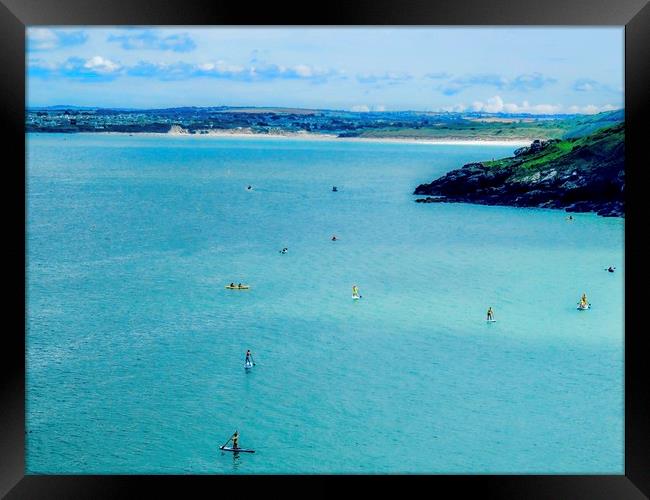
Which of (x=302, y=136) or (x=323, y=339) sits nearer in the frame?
(x=323, y=339)

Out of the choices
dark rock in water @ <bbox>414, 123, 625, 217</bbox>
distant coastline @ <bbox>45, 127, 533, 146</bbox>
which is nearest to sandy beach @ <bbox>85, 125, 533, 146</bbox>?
distant coastline @ <bbox>45, 127, 533, 146</bbox>

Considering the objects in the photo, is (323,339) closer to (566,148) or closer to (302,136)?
(566,148)

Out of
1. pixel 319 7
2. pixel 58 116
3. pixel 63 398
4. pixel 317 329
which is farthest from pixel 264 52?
pixel 319 7

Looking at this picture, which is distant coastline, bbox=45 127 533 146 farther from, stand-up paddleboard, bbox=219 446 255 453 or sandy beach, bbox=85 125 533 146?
stand-up paddleboard, bbox=219 446 255 453

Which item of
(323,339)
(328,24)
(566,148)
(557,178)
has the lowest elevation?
(323,339)

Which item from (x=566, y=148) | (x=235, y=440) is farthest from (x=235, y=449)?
(x=566, y=148)

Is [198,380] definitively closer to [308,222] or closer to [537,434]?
[537,434]
